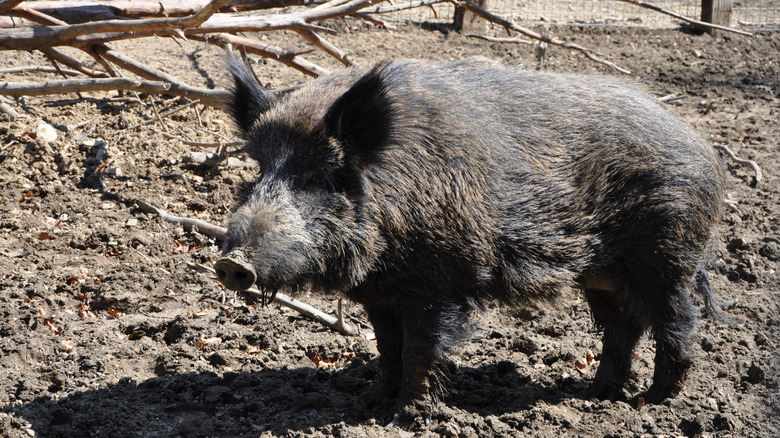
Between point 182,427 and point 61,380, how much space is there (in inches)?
29.1

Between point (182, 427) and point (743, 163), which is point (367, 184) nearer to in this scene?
point (182, 427)

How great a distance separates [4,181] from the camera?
573cm

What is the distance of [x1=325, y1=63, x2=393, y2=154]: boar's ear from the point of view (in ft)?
11.4

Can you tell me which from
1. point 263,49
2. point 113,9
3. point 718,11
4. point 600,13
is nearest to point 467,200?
point 263,49

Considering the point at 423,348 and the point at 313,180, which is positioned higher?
the point at 313,180

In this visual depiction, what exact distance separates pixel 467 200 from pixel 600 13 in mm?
9559

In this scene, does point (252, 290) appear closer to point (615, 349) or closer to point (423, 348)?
point (423, 348)

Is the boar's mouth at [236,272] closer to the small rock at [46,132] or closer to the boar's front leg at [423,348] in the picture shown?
the boar's front leg at [423,348]

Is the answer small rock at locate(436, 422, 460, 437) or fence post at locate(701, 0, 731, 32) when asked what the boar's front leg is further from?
fence post at locate(701, 0, 731, 32)

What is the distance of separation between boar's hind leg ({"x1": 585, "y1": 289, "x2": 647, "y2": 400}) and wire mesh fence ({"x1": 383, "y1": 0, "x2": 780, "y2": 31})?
742 cm

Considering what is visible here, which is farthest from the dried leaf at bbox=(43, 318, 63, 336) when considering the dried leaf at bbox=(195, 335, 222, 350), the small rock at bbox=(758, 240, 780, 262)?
the small rock at bbox=(758, 240, 780, 262)

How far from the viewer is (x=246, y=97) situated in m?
3.93

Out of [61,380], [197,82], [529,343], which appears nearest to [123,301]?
[61,380]

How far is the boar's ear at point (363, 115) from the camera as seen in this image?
11.4 feet
